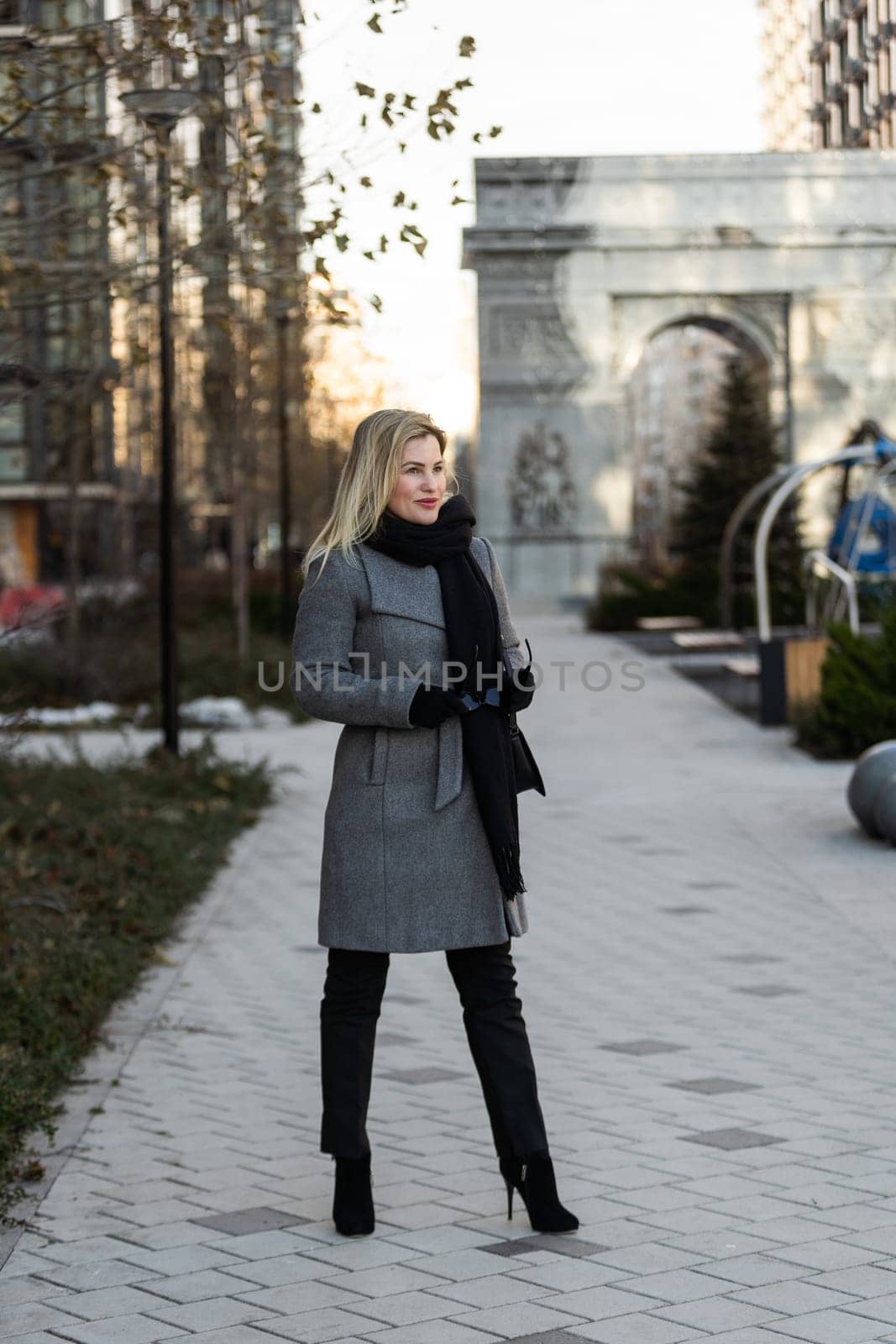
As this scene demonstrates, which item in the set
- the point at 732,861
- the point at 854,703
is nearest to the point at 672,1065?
the point at 732,861

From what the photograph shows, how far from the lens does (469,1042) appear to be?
4.95 metres

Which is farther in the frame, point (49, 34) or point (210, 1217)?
point (49, 34)

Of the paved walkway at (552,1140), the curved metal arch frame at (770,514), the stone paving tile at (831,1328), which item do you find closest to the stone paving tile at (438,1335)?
the paved walkway at (552,1140)

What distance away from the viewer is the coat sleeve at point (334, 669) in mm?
4746

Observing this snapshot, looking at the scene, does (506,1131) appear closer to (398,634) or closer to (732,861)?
(398,634)

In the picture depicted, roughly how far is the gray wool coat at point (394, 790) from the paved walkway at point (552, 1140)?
2.55ft

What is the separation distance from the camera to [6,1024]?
21.9ft

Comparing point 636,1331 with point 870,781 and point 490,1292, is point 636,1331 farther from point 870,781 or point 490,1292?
point 870,781

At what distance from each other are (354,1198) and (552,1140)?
1.05 m

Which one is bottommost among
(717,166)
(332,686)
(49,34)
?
(332,686)

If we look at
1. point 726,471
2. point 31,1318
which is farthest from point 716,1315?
point 726,471

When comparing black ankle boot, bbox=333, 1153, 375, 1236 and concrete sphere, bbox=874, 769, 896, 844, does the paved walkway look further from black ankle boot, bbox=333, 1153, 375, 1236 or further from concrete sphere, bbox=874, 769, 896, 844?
concrete sphere, bbox=874, 769, 896, 844

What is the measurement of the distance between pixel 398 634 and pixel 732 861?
7391 mm

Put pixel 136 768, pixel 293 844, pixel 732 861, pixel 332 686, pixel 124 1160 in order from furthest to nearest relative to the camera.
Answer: pixel 136 768 < pixel 293 844 < pixel 732 861 < pixel 124 1160 < pixel 332 686
